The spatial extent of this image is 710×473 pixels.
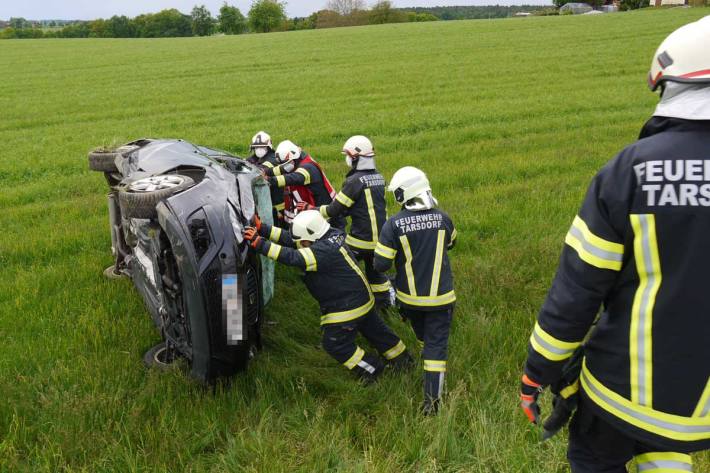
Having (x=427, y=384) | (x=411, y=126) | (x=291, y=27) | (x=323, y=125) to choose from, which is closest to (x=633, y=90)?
(x=411, y=126)

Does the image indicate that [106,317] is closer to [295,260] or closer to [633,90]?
[295,260]

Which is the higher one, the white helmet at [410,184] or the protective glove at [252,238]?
the white helmet at [410,184]

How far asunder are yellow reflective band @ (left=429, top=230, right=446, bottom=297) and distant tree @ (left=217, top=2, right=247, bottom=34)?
327 feet

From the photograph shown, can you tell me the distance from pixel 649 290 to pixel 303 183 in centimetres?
449

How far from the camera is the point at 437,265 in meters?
4.00

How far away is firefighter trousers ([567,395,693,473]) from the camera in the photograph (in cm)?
214

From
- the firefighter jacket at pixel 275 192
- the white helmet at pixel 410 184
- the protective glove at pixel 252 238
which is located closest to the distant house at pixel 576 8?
the firefighter jacket at pixel 275 192

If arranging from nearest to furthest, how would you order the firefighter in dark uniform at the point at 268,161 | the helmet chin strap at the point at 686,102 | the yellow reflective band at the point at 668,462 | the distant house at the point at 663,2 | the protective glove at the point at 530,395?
the helmet chin strap at the point at 686,102, the yellow reflective band at the point at 668,462, the protective glove at the point at 530,395, the firefighter in dark uniform at the point at 268,161, the distant house at the point at 663,2

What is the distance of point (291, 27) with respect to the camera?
91.1m

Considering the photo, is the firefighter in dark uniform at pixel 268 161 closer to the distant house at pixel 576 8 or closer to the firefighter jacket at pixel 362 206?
the firefighter jacket at pixel 362 206

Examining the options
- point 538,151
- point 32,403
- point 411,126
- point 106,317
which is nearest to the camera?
point 32,403

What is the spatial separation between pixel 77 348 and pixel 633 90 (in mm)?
17126

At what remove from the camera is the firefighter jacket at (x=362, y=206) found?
5.46m

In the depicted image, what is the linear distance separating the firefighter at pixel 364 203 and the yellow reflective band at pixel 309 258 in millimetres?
1606
